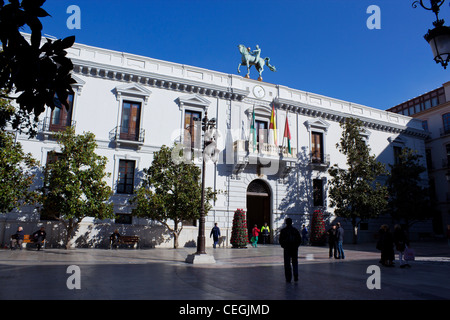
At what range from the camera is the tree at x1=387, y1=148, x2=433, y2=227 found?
86.7 feet

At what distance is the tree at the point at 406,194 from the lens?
Result: 26.4 m

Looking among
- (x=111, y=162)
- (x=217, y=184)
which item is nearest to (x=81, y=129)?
(x=111, y=162)

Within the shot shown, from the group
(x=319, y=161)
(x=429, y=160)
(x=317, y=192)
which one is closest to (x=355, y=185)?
(x=317, y=192)

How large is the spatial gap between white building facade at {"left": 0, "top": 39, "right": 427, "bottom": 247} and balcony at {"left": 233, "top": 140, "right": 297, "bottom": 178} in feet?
0.24

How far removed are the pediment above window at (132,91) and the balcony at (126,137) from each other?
2.09 metres

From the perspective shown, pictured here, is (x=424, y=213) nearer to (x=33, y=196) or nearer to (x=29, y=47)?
(x=33, y=196)

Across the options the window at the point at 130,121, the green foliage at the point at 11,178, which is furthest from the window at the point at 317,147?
the green foliage at the point at 11,178

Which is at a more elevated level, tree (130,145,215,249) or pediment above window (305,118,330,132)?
pediment above window (305,118,330,132)

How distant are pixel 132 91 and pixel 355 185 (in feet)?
57.2

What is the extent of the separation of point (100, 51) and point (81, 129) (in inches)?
208

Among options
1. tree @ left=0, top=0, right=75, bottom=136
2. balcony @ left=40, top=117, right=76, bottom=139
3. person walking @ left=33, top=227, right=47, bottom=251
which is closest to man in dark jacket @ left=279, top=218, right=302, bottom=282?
tree @ left=0, top=0, right=75, bottom=136

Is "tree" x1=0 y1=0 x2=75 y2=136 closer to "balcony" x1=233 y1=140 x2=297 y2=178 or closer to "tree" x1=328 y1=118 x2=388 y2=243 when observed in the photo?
"balcony" x1=233 y1=140 x2=297 y2=178

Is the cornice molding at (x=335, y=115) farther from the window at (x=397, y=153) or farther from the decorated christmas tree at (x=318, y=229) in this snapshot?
the decorated christmas tree at (x=318, y=229)

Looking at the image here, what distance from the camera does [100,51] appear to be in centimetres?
2081
